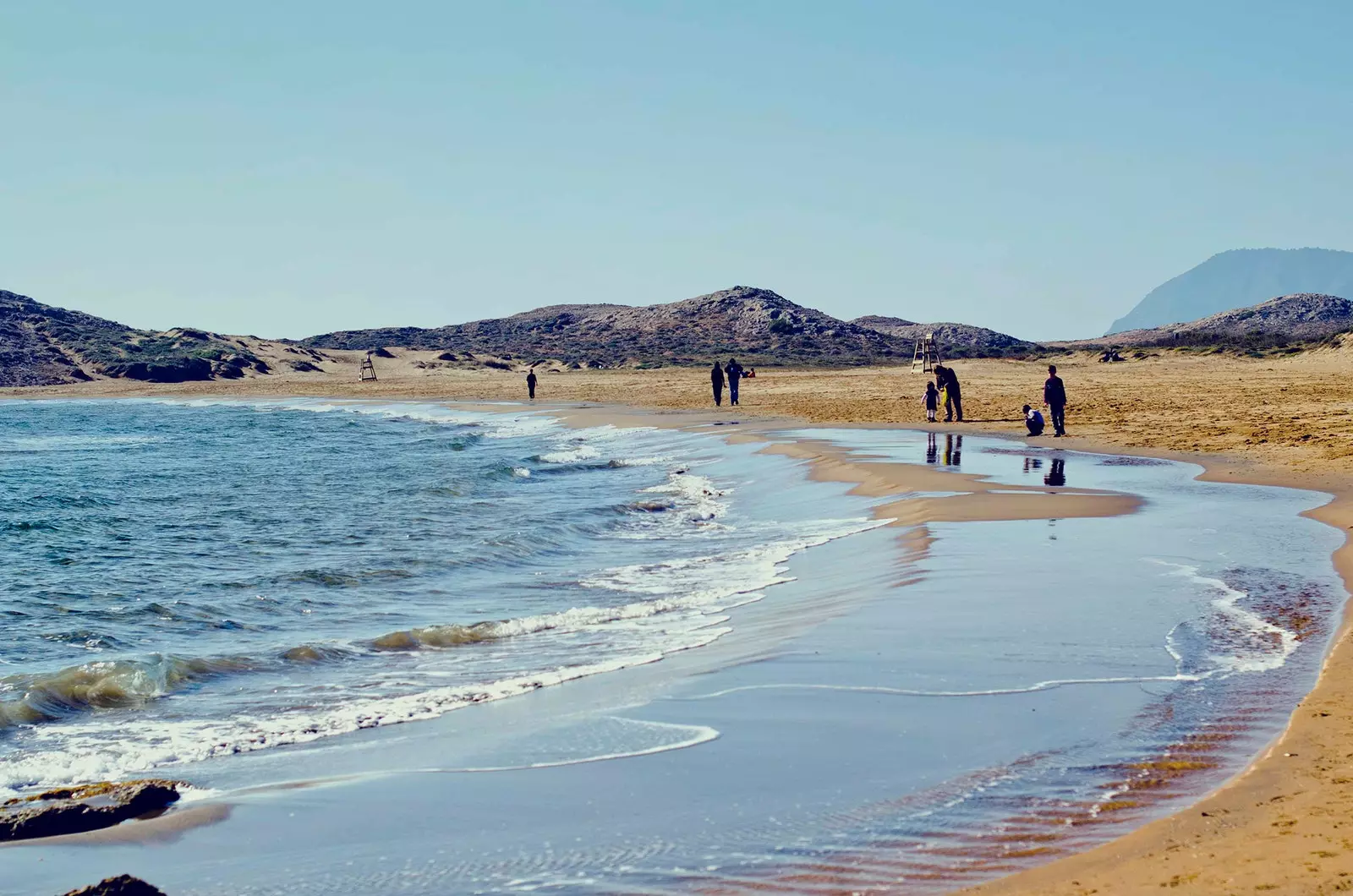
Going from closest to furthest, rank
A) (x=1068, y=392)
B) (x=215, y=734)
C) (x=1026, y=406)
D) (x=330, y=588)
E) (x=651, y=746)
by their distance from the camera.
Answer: (x=651, y=746), (x=215, y=734), (x=330, y=588), (x=1026, y=406), (x=1068, y=392)

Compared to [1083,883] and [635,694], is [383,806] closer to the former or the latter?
[635,694]

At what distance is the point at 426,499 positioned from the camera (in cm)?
2161

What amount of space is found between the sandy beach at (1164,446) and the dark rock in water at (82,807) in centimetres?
352

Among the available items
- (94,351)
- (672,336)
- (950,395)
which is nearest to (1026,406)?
(950,395)

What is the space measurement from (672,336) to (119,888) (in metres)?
116

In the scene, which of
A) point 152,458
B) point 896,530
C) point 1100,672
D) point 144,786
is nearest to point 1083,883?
point 1100,672

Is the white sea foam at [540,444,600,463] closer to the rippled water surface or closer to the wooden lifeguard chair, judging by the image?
the rippled water surface

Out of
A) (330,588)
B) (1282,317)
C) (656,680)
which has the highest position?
(1282,317)

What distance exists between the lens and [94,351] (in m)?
97.6

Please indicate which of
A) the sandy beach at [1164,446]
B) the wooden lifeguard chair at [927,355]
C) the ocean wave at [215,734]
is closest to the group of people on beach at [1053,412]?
the sandy beach at [1164,446]

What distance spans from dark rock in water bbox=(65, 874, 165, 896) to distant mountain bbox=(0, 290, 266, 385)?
8999 cm

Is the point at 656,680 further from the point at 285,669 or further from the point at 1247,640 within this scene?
the point at 1247,640

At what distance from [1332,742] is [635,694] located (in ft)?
13.4

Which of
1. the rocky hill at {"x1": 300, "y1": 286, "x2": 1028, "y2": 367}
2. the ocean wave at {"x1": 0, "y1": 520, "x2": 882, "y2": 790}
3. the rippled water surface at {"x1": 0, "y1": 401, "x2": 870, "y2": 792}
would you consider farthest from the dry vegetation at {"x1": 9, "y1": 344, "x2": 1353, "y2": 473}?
the rocky hill at {"x1": 300, "y1": 286, "x2": 1028, "y2": 367}
